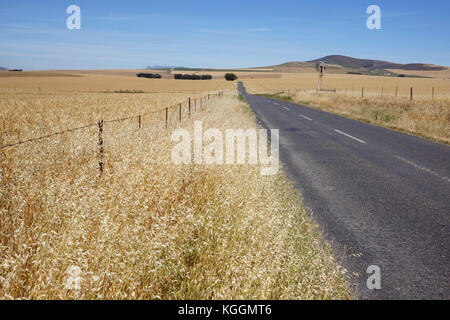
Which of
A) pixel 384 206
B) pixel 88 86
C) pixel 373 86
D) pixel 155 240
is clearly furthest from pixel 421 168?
pixel 373 86

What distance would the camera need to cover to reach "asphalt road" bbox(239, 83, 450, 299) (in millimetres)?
3527

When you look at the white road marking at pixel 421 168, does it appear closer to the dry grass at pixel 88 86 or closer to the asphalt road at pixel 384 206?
the asphalt road at pixel 384 206

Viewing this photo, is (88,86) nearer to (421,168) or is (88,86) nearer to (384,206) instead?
(421,168)

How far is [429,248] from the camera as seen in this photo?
411 cm

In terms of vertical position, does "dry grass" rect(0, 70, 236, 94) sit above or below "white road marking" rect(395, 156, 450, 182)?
above

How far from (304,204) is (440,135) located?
36.5ft

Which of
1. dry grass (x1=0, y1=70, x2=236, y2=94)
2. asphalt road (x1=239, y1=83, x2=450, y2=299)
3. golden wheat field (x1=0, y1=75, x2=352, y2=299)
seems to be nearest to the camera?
golden wheat field (x1=0, y1=75, x2=352, y2=299)

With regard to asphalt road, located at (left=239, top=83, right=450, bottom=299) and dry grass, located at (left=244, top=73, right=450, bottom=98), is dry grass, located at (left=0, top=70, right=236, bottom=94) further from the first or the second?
asphalt road, located at (left=239, top=83, right=450, bottom=299)

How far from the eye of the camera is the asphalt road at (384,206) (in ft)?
11.6

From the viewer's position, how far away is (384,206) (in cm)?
556

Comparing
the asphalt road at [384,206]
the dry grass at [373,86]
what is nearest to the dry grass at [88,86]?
the dry grass at [373,86]

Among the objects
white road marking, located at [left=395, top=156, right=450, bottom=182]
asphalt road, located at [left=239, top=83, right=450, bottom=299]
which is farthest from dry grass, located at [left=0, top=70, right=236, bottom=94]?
white road marking, located at [left=395, top=156, right=450, bottom=182]
